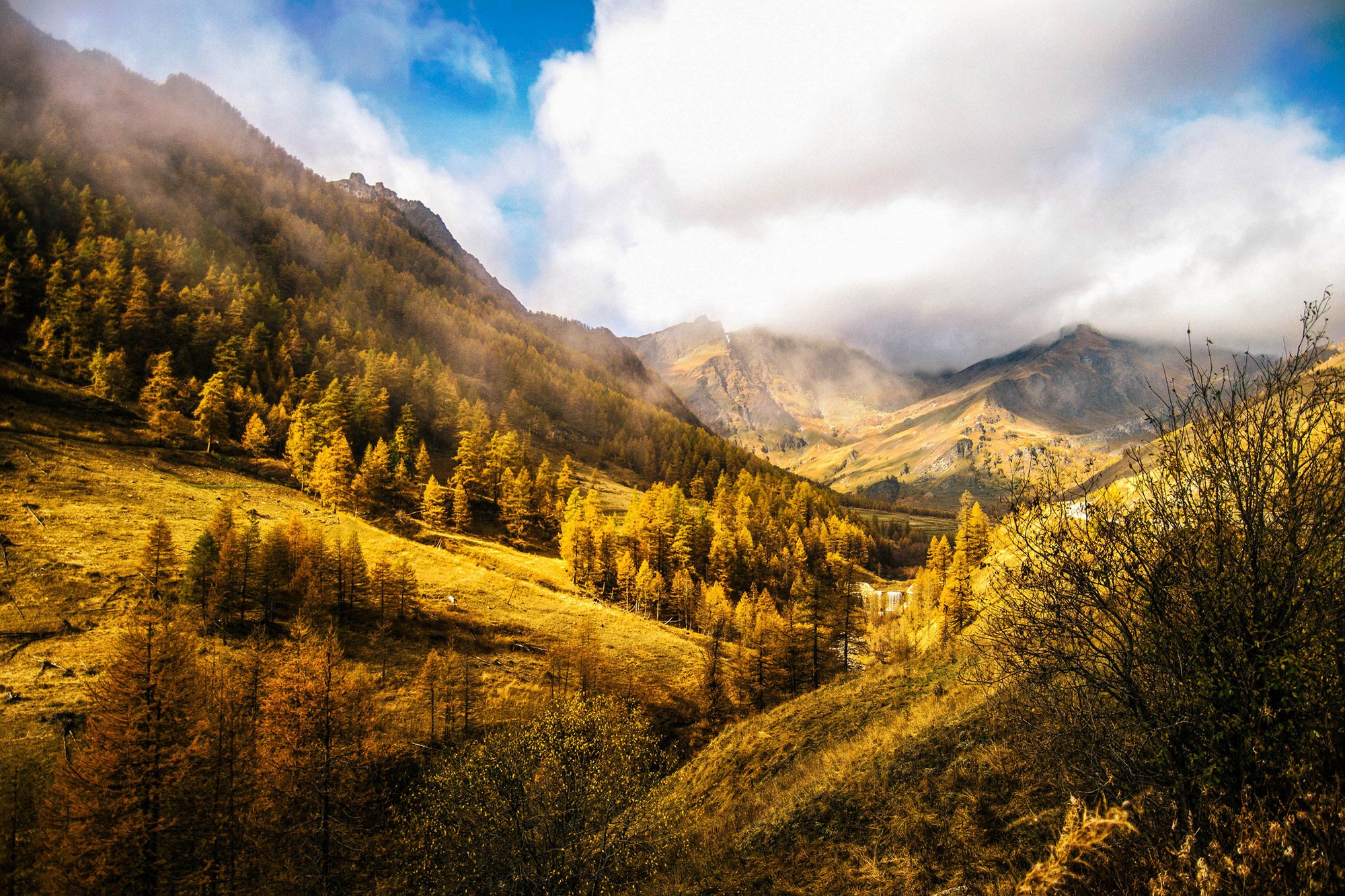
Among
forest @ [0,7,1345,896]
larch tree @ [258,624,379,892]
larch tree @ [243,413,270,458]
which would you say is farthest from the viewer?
larch tree @ [243,413,270,458]

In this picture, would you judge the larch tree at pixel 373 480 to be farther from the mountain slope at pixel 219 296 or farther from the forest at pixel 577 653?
the mountain slope at pixel 219 296

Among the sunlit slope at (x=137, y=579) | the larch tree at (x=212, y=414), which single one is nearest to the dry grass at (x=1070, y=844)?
the sunlit slope at (x=137, y=579)

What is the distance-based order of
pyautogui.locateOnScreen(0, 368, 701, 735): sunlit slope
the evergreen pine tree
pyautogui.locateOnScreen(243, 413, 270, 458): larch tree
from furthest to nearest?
pyautogui.locateOnScreen(243, 413, 270, 458): larch tree
the evergreen pine tree
pyautogui.locateOnScreen(0, 368, 701, 735): sunlit slope

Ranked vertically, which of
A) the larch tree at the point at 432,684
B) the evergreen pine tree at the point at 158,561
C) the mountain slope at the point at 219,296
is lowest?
the larch tree at the point at 432,684

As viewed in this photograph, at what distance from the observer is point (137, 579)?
37031mm

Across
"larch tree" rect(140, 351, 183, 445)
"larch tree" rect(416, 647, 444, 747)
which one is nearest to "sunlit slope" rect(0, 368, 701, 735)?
"larch tree" rect(416, 647, 444, 747)

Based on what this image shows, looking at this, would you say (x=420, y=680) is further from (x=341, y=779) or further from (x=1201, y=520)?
(x=1201, y=520)

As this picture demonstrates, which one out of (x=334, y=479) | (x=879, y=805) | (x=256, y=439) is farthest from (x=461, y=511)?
(x=879, y=805)

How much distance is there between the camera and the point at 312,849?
26500mm

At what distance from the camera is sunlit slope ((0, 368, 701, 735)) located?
31.4 metres

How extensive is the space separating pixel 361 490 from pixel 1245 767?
72835 millimetres

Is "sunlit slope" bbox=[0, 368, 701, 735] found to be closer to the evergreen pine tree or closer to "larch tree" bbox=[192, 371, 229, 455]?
the evergreen pine tree

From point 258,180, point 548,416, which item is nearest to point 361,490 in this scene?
point 548,416

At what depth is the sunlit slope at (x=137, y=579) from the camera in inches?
1236
